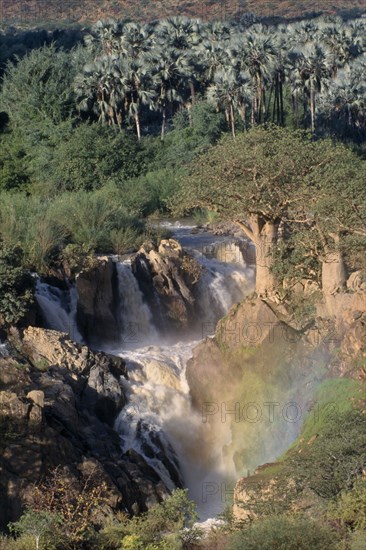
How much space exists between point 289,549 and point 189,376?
1411 cm

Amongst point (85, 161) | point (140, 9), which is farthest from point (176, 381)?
point (140, 9)

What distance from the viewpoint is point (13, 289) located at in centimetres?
3145

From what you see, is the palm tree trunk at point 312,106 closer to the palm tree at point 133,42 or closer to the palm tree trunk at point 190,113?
the palm tree trunk at point 190,113

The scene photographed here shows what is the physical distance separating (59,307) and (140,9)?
287 ft

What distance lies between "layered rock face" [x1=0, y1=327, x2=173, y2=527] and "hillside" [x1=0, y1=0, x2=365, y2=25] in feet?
283

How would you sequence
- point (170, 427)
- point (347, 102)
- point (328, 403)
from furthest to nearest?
point (347, 102), point (170, 427), point (328, 403)

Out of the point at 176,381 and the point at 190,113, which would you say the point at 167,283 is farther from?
the point at 190,113

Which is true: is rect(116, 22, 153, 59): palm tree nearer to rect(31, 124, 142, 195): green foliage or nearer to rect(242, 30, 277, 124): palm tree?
rect(242, 30, 277, 124): palm tree

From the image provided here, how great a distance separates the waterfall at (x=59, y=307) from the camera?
108 ft

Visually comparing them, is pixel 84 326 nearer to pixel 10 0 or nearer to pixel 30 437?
pixel 30 437

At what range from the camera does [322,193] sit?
110 ft

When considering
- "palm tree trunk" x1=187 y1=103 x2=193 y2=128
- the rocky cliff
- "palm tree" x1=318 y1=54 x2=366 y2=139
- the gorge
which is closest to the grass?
the rocky cliff

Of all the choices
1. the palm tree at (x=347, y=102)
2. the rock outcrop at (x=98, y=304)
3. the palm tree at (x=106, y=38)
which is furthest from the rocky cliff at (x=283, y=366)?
the palm tree at (x=106, y=38)

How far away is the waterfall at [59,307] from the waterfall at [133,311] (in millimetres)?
1644
